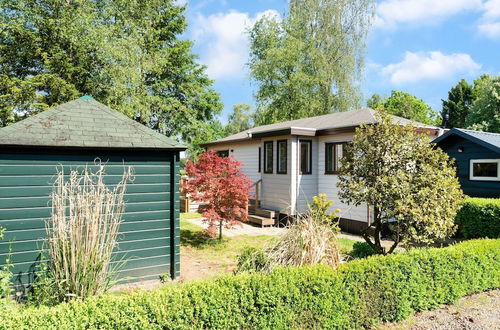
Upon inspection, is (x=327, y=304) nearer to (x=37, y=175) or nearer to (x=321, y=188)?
(x=37, y=175)

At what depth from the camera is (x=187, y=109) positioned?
24219mm

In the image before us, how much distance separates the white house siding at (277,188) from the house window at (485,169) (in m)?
6.59

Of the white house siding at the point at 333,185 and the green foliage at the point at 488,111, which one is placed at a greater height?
the green foliage at the point at 488,111

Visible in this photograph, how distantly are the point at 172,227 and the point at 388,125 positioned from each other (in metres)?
4.67

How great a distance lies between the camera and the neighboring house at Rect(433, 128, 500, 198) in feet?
34.7

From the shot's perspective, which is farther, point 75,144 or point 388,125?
point 388,125

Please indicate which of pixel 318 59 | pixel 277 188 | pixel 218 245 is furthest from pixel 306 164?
pixel 318 59

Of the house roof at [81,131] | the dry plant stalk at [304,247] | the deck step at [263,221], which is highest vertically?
the house roof at [81,131]

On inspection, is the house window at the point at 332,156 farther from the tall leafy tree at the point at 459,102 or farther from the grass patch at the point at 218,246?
the tall leafy tree at the point at 459,102

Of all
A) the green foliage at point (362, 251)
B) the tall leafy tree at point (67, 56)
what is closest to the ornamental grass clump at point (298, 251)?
the green foliage at point (362, 251)

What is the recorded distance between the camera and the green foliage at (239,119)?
46844mm

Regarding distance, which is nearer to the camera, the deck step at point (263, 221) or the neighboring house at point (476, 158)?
the neighboring house at point (476, 158)

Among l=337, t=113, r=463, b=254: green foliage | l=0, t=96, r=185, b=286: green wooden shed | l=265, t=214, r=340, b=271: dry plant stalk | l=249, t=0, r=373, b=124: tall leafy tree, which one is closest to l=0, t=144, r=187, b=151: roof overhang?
l=0, t=96, r=185, b=286: green wooden shed

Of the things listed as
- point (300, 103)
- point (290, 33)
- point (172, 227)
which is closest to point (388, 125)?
point (172, 227)
